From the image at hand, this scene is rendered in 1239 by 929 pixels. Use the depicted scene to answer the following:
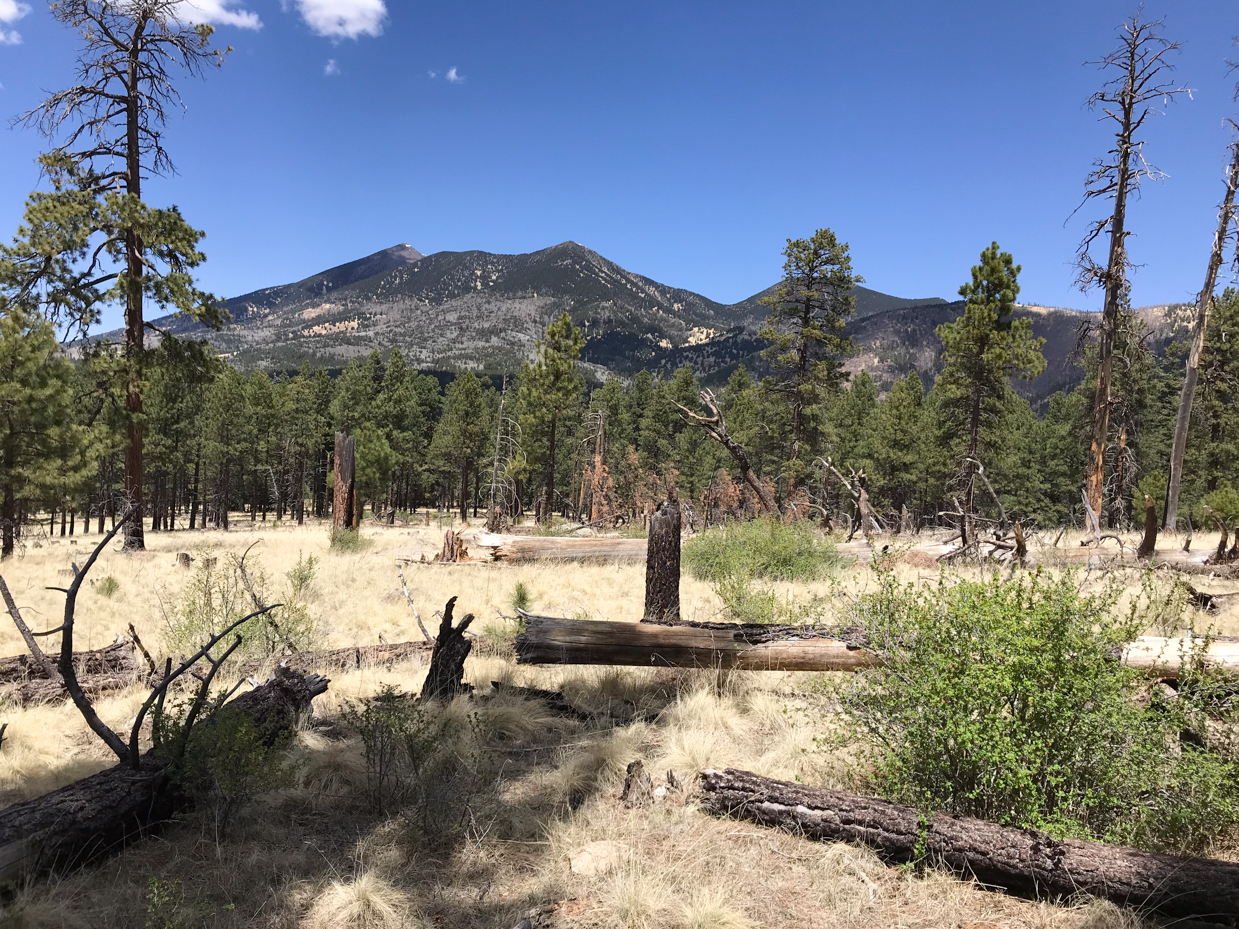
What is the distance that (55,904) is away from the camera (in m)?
2.72

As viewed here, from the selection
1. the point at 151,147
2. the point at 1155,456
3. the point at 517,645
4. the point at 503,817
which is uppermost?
the point at 151,147

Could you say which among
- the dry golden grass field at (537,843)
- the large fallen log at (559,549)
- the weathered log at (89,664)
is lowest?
the dry golden grass field at (537,843)

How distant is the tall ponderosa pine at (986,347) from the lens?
2186cm

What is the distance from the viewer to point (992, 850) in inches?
113

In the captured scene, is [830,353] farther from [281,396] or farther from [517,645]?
[281,396]

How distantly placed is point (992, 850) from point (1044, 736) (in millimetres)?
639

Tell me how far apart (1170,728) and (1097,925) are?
126 centimetres

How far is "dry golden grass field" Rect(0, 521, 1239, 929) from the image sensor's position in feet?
9.18

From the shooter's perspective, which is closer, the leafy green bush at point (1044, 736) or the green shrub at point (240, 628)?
the leafy green bush at point (1044, 736)

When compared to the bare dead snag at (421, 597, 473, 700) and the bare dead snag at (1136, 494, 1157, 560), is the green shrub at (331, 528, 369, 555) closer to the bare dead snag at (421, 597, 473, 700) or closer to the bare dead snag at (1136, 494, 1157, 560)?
the bare dead snag at (421, 597, 473, 700)

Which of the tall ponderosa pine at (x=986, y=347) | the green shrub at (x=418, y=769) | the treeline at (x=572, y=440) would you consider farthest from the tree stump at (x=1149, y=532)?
the tall ponderosa pine at (x=986, y=347)

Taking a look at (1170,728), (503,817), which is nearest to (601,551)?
(503,817)

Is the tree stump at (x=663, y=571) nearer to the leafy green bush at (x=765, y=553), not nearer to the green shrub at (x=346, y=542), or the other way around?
the leafy green bush at (x=765, y=553)

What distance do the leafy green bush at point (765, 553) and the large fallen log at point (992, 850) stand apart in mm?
6250
